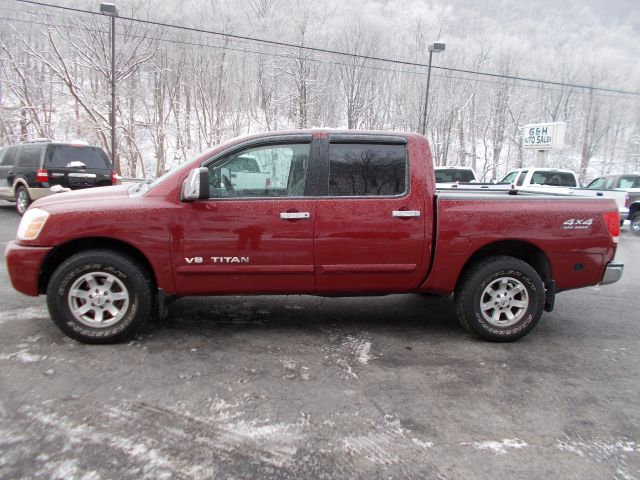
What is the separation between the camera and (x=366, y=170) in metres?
3.91

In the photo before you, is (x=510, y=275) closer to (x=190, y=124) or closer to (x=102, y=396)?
(x=102, y=396)

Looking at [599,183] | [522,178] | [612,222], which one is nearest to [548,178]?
[522,178]

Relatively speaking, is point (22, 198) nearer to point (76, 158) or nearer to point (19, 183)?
point (19, 183)

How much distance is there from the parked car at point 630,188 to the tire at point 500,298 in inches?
425

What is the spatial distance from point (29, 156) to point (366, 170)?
1073 cm

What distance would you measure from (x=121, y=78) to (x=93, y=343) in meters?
28.2

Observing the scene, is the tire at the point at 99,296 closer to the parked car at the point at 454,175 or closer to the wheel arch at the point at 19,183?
the wheel arch at the point at 19,183

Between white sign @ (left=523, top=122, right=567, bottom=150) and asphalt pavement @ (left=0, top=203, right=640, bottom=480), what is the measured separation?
1992 cm

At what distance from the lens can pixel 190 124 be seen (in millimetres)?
31453

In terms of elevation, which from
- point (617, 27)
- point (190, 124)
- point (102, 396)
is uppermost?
point (617, 27)

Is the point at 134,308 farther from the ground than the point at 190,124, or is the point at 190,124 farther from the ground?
the point at 190,124

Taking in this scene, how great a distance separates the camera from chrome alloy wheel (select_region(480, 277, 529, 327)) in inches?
156

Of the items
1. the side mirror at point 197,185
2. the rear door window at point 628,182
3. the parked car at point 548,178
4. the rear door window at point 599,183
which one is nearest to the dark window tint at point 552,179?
the parked car at point 548,178

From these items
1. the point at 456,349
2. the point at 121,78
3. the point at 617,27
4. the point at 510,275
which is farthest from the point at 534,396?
the point at 617,27
